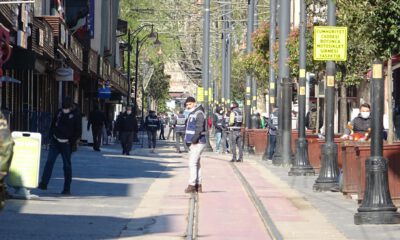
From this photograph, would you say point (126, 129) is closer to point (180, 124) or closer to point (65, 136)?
point (180, 124)

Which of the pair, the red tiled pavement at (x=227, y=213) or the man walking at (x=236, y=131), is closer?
the red tiled pavement at (x=227, y=213)

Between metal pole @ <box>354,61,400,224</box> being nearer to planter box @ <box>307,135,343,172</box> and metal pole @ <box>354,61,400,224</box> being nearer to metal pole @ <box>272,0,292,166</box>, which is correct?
planter box @ <box>307,135,343,172</box>

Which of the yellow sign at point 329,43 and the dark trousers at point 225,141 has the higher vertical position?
the yellow sign at point 329,43

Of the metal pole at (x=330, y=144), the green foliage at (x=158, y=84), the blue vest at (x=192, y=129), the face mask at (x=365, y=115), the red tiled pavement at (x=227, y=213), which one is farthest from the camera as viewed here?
the green foliage at (x=158, y=84)

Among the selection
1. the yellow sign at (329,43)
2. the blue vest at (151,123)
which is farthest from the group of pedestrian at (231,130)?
the yellow sign at (329,43)

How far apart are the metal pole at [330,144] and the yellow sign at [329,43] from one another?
3.24 feet

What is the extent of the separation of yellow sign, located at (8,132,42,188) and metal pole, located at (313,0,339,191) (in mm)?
6246

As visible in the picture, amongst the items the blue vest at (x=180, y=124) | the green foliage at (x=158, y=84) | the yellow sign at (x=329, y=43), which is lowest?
the blue vest at (x=180, y=124)

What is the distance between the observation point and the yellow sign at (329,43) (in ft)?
69.1

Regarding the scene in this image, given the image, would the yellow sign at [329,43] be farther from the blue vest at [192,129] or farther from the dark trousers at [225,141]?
the dark trousers at [225,141]

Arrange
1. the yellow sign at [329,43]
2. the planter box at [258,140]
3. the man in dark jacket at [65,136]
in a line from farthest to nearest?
the planter box at [258,140] < the yellow sign at [329,43] < the man in dark jacket at [65,136]

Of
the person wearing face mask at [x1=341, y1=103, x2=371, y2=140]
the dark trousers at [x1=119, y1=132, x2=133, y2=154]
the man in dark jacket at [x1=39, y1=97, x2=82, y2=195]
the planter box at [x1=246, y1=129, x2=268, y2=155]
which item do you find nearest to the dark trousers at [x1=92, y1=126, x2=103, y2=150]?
the dark trousers at [x1=119, y1=132, x2=133, y2=154]

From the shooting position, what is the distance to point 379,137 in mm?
16094

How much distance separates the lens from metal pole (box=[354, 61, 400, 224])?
52.7ft
